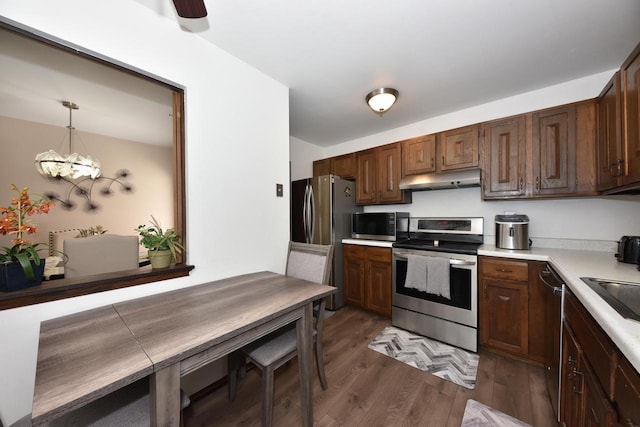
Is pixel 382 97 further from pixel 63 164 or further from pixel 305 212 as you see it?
pixel 63 164

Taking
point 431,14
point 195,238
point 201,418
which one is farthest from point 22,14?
point 201,418

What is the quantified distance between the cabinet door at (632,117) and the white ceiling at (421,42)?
41 centimetres

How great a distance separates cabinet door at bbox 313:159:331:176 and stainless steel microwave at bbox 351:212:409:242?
869 mm

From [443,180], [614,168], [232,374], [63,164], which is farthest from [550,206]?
[63,164]

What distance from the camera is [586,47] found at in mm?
1624

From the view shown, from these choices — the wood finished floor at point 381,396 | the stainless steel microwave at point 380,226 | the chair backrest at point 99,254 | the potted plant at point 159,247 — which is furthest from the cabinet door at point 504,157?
the chair backrest at point 99,254

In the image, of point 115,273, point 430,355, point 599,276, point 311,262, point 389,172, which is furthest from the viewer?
point 389,172

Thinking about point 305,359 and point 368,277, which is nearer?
Result: point 305,359

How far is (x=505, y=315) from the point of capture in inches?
74.7

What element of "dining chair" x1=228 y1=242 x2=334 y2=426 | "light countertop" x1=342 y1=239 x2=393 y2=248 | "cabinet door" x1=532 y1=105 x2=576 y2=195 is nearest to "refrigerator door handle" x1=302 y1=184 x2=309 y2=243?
"light countertop" x1=342 y1=239 x2=393 y2=248

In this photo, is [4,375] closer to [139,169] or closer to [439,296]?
[439,296]

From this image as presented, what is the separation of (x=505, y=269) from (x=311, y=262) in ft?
5.40

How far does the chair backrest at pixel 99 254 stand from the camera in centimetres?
180

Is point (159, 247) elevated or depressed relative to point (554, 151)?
depressed
